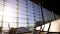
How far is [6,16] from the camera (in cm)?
839

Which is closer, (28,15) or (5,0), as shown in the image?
(5,0)

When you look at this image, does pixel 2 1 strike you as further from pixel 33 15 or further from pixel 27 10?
pixel 33 15

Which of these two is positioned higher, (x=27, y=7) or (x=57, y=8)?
(x=27, y=7)

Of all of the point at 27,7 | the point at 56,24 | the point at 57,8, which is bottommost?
the point at 56,24

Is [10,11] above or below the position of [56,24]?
above

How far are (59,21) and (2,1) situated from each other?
229 inches

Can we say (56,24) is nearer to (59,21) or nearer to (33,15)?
(59,21)

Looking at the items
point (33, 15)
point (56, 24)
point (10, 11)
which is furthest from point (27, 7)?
point (56, 24)

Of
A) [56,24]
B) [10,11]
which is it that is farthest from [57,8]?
[10,11]

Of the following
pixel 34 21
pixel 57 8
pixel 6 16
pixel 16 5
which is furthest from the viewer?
pixel 34 21

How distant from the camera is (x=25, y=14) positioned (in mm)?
9289

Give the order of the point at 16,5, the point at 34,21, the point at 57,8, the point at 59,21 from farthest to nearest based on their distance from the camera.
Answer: the point at 34,21
the point at 16,5
the point at 57,8
the point at 59,21

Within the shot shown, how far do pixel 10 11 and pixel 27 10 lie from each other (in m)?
1.49

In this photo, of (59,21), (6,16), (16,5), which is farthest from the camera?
(16,5)
